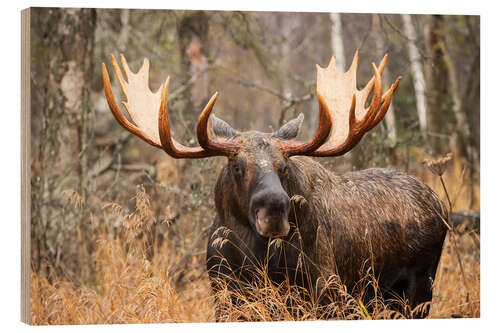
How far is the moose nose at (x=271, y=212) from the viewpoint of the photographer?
16.6ft

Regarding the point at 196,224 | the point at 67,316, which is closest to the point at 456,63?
the point at 196,224

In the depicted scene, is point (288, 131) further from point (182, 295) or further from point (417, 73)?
point (417, 73)

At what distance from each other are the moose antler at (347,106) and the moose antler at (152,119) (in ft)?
2.14

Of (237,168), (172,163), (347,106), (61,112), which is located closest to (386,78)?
(172,163)

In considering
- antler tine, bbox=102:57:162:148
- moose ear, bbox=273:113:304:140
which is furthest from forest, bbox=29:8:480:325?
moose ear, bbox=273:113:304:140

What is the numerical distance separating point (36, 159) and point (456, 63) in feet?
22.7

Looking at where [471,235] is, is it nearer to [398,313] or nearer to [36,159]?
[398,313]

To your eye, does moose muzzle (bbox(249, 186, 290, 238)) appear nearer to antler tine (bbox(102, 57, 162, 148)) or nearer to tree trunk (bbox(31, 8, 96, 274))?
antler tine (bbox(102, 57, 162, 148))

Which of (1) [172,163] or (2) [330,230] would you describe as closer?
(2) [330,230]

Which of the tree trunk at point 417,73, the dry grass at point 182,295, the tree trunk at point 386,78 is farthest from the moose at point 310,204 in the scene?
the tree trunk at point 417,73

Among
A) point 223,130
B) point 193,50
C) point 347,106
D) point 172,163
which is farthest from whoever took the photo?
point 193,50

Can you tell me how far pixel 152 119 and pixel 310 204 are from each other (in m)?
1.17

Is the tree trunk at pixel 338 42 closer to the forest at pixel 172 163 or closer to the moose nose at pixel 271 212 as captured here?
the forest at pixel 172 163

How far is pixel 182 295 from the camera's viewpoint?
24.1ft
